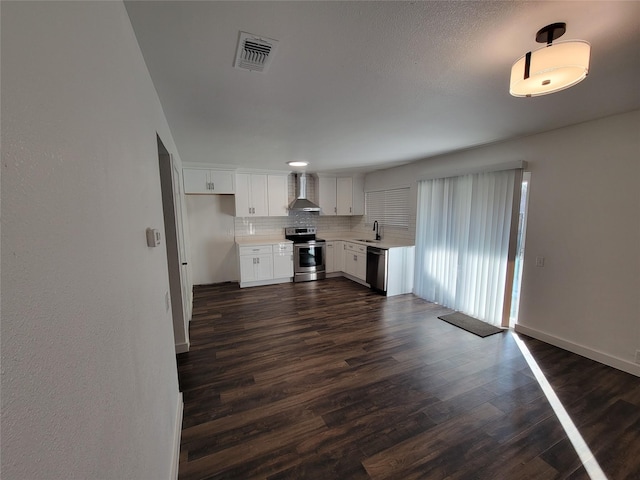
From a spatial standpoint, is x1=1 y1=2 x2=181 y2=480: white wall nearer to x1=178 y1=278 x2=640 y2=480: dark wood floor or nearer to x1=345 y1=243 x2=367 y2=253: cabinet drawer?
x1=178 y1=278 x2=640 y2=480: dark wood floor

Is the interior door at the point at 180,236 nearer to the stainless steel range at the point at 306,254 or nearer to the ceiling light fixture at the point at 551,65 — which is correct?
the stainless steel range at the point at 306,254

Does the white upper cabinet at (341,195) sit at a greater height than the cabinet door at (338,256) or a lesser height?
greater

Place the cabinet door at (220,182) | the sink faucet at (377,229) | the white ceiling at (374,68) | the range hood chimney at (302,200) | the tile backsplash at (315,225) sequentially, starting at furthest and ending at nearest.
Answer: the sink faucet at (377,229) → the range hood chimney at (302,200) → the tile backsplash at (315,225) → the cabinet door at (220,182) → the white ceiling at (374,68)

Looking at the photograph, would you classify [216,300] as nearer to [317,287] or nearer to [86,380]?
[317,287]

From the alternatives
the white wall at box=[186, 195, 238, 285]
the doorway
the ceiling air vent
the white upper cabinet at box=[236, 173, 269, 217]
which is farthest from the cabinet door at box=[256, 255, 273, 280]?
the ceiling air vent

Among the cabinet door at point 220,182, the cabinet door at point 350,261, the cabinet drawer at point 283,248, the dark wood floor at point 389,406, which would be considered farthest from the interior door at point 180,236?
the cabinet door at point 350,261

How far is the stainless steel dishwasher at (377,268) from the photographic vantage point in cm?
460

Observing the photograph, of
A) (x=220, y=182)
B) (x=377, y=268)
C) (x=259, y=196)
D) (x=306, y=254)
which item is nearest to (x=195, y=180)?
(x=220, y=182)

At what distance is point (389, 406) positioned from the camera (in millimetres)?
2053

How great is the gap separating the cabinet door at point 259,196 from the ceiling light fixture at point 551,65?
14.5ft

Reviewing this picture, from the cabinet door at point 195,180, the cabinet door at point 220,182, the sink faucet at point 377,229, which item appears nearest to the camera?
the cabinet door at point 195,180

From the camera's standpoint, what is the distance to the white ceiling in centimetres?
119

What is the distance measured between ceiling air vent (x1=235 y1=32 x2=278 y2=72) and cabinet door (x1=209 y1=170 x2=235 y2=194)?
3529 millimetres

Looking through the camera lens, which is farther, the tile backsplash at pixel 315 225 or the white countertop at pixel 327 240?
the tile backsplash at pixel 315 225
